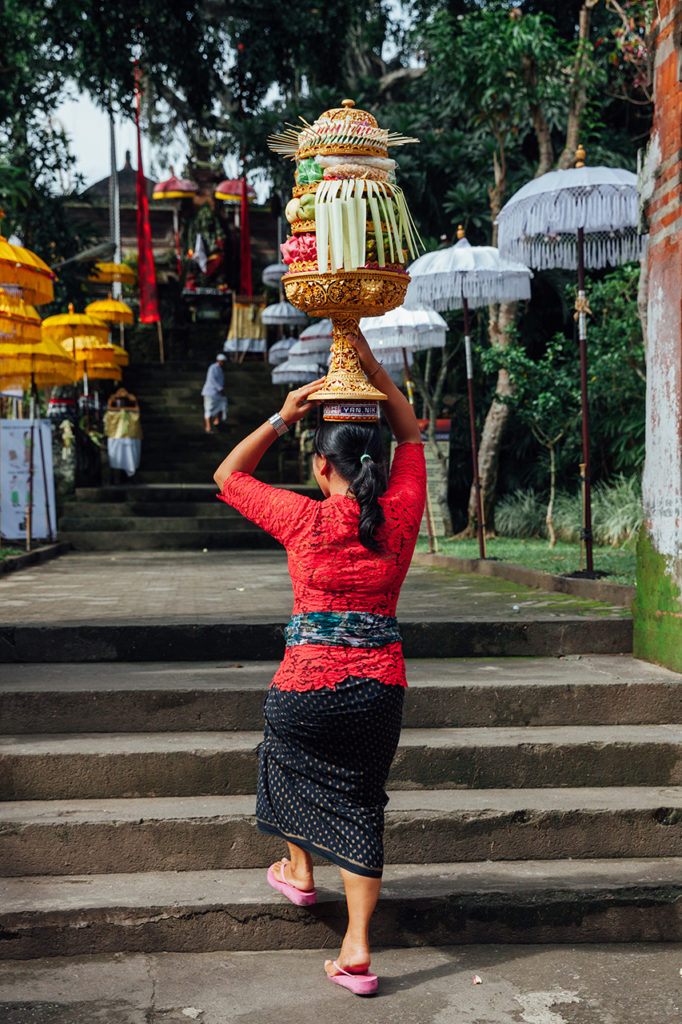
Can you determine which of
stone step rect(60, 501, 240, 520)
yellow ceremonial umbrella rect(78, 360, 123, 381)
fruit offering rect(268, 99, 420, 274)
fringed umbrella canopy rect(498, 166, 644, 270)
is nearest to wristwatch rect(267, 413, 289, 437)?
fruit offering rect(268, 99, 420, 274)

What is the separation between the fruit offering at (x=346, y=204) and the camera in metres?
3.66

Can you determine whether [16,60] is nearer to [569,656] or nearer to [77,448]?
[77,448]

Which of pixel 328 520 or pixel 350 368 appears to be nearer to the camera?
pixel 328 520

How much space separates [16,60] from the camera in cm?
1330

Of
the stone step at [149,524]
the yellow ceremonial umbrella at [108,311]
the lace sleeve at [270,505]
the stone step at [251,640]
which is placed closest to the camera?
the lace sleeve at [270,505]

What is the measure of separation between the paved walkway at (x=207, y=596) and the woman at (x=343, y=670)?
2.30 meters

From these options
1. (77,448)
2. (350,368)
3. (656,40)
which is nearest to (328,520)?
(350,368)

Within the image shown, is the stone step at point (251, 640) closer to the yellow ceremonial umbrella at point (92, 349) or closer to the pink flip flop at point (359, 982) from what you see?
the pink flip flop at point (359, 982)

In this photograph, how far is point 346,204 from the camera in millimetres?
3646

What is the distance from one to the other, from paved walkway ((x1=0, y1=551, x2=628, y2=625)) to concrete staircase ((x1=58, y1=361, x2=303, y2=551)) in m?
2.21

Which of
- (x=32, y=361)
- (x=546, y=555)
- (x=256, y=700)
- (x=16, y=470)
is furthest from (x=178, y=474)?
(x=256, y=700)

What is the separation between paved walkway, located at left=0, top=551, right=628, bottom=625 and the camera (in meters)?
5.77

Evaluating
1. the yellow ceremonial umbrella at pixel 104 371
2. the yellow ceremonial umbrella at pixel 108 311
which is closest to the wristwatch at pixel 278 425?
the yellow ceremonial umbrella at pixel 104 371

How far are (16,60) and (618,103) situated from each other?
9522 millimetres
